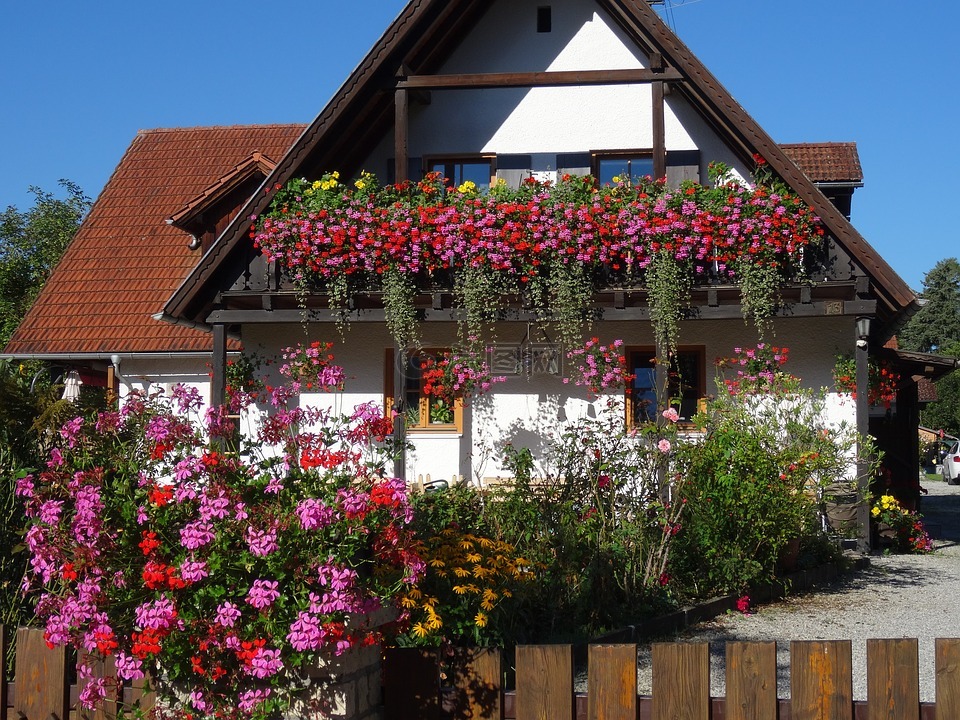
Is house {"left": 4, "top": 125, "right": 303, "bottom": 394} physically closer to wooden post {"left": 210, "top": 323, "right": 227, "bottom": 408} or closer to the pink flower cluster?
wooden post {"left": 210, "top": 323, "right": 227, "bottom": 408}

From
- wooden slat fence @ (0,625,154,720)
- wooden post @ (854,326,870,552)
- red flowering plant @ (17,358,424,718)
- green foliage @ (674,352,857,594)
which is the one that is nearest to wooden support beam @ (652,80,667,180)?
wooden post @ (854,326,870,552)

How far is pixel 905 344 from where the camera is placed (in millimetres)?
86500

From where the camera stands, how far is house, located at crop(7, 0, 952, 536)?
39.7 feet

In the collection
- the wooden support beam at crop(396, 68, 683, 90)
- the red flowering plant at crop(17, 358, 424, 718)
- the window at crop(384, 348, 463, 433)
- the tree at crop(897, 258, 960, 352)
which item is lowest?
the red flowering plant at crop(17, 358, 424, 718)

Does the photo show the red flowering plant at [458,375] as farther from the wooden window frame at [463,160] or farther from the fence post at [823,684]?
the fence post at [823,684]

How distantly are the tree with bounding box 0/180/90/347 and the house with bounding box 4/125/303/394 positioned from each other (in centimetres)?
545

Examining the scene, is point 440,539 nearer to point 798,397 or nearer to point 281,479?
point 281,479

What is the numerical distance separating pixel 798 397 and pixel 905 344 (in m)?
80.3

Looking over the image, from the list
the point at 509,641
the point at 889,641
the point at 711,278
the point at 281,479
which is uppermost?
the point at 711,278

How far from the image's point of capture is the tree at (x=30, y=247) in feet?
82.2

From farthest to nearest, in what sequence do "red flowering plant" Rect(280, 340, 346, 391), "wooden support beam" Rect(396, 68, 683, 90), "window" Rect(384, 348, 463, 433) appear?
"window" Rect(384, 348, 463, 433)
"red flowering plant" Rect(280, 340, 346, 391)
"wooden support beam" Rect(396, 68, 683, 90)

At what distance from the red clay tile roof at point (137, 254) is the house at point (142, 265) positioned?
0.7 inches

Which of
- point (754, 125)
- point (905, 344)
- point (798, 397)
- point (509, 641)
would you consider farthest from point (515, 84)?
point (905, 344)

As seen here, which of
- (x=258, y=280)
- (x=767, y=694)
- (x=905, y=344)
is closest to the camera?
(x=767, y=694)
